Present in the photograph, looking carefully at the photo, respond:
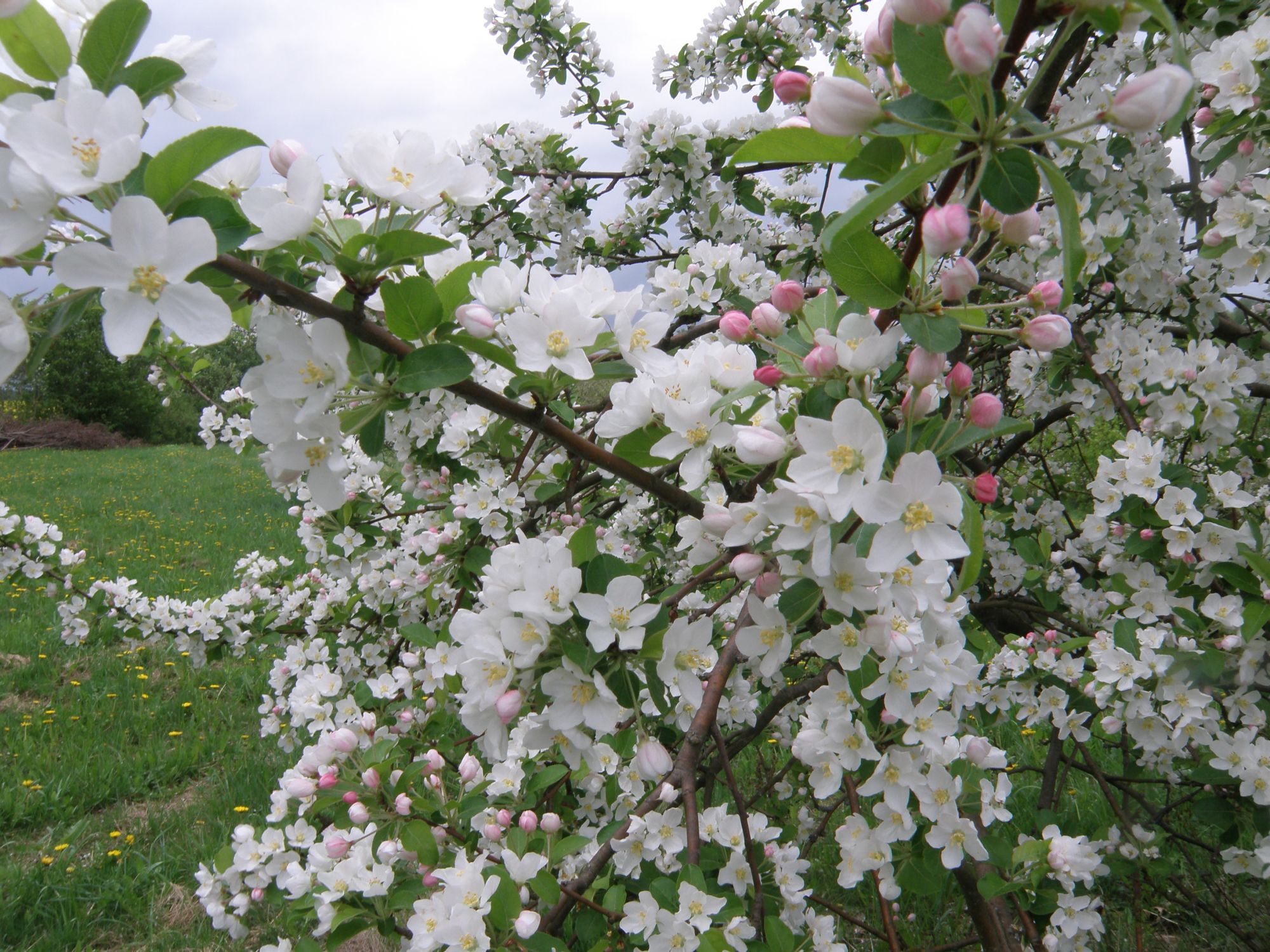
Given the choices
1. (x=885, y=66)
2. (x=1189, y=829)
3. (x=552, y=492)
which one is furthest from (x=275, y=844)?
(x=1189, y=829)

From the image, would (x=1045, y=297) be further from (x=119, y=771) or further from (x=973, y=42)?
(x=119, y=771)

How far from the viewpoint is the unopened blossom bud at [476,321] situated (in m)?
0.90

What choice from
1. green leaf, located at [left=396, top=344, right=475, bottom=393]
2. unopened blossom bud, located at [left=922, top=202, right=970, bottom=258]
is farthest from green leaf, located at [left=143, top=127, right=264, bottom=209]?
unopened blossom bud, located at [left=922, top=202, right=970, bottom=258]

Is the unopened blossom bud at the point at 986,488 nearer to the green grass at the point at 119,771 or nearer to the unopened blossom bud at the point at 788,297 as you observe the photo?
the unopened blossom bud at the point at 788,297

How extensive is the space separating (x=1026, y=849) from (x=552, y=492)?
47.6 inches

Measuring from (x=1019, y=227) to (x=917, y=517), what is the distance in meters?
0.32

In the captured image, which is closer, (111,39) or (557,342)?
(111,39)

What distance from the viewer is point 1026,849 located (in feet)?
4.77

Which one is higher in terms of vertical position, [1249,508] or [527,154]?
[527,154]

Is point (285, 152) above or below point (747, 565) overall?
above

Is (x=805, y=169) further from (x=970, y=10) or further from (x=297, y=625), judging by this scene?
(x=970, y=10)

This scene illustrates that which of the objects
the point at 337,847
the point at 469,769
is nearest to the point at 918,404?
the point at 469,769

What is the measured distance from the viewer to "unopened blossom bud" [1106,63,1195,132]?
615 millimetres

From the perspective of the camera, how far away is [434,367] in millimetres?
863
